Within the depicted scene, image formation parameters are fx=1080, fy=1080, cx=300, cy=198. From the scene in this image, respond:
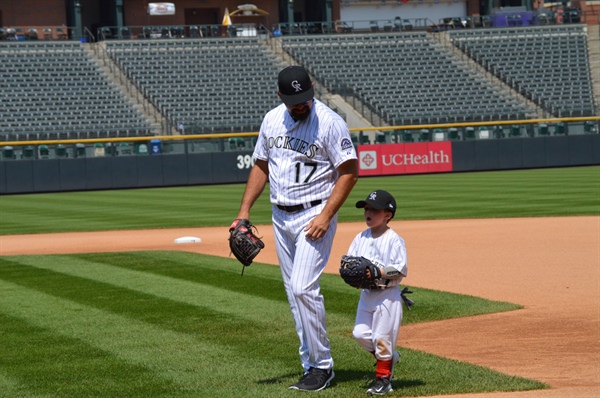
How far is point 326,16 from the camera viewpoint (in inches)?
2221

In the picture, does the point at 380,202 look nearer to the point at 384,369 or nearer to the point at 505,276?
the point at 384,369

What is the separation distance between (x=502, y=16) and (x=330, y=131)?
49.6 m

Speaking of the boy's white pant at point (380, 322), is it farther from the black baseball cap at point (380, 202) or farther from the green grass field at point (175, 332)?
the black baseball cap at point (380, 202)

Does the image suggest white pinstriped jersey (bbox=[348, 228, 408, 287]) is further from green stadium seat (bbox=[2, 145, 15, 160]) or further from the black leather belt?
green stadium seat (bbox=[2, 145, 15, 160])

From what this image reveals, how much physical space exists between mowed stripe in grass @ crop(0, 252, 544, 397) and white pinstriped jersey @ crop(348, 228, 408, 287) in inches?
30.4

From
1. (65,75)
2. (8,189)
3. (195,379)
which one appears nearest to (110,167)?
(8,189)

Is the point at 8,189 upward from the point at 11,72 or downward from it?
downward

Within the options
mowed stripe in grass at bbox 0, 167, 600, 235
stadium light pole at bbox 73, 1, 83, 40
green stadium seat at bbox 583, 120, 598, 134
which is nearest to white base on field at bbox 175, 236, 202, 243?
mowed stripe in grass at bbox 0, 167, 600, 235

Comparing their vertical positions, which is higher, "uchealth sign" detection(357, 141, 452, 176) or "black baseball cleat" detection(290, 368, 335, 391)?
"black baseball cleat" detection(290, 368, 335, 391)

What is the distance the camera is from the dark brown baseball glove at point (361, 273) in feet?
20.9

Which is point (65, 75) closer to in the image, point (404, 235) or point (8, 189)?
point (8, 189)

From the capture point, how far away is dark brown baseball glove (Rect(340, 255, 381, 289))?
6.38m

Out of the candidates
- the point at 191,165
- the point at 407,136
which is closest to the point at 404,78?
the point at 407,136

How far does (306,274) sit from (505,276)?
6113 millimetres
